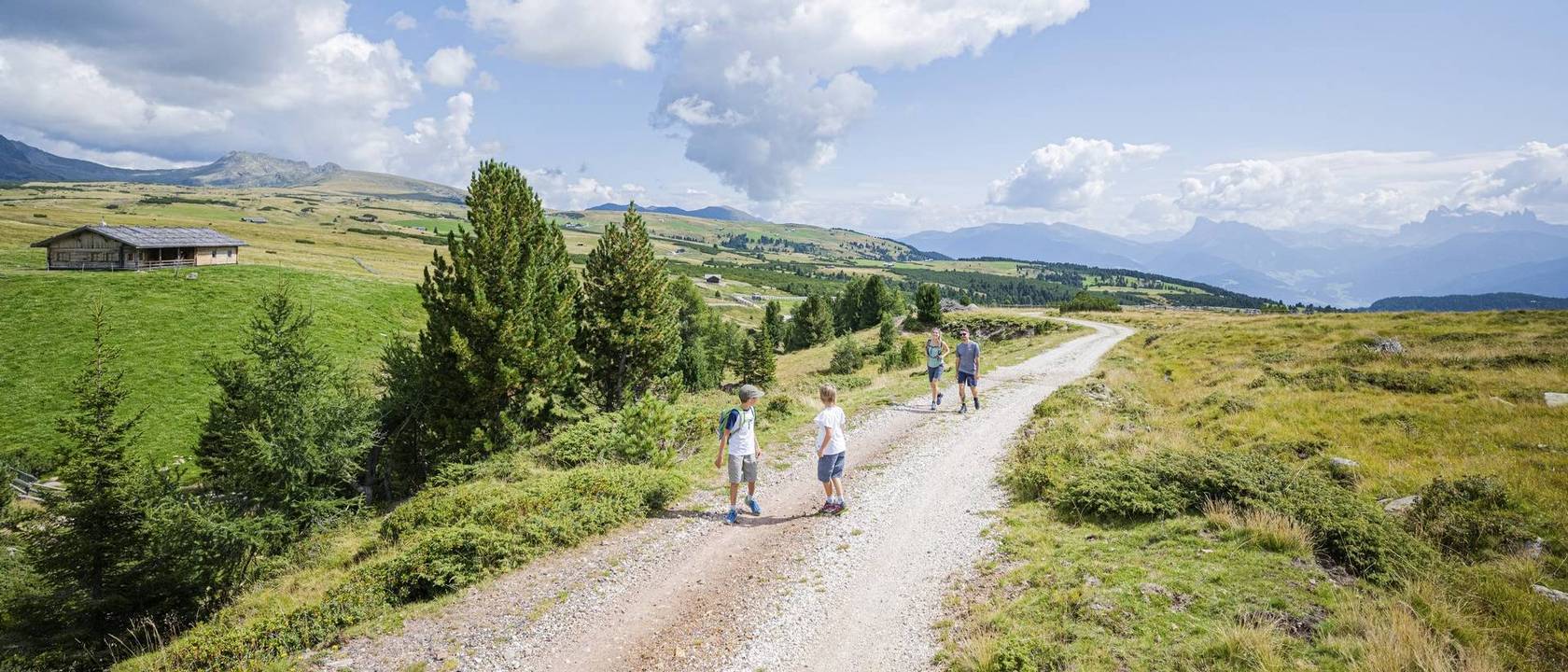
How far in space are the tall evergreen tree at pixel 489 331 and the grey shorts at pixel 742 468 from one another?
15008 mm

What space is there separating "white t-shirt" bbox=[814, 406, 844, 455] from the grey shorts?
150 centimetres

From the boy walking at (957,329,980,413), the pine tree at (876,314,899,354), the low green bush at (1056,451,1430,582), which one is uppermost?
the boy walking at (957,329,980,413)

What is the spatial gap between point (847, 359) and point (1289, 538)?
52633mm

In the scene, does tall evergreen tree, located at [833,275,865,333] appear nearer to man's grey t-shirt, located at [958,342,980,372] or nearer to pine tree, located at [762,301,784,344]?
pine tree, located at [762,301,784,344]

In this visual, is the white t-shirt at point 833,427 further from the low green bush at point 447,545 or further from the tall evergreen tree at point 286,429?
the tall evergreen tree at point 286,429

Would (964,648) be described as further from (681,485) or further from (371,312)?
(371,312)

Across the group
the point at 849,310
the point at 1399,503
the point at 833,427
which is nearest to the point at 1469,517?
the point at 1399,503

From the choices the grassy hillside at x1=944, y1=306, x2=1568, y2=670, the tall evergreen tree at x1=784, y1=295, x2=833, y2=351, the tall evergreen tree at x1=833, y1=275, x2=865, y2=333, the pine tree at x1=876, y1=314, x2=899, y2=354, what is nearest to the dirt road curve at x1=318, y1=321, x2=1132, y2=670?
the grassy hillside at x1=944, y1=306, x2=1568, y2=670

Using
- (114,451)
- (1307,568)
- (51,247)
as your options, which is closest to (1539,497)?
(1307,568)

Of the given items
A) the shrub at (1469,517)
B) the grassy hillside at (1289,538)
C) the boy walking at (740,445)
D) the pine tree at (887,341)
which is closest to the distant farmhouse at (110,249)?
the pine tree at (887,341)

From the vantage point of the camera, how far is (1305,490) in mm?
10625

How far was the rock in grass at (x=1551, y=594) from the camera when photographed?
A: 23.6ft

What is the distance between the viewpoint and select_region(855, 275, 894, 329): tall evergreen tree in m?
107

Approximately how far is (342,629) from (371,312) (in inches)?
2484
